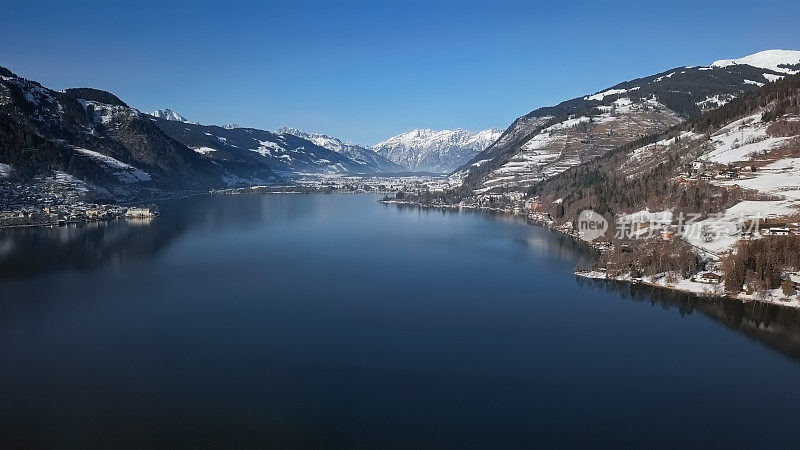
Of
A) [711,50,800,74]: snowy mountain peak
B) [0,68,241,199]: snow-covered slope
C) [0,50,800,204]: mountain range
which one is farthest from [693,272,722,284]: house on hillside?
[711,50,800,74]: snowy mountain peak

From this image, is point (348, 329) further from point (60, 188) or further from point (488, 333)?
point (60, 188)

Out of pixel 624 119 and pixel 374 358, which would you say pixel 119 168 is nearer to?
pixel 624 119

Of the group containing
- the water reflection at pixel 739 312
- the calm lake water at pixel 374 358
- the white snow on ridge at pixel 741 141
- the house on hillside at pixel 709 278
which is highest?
the white snow on ridge at pixel 741 141

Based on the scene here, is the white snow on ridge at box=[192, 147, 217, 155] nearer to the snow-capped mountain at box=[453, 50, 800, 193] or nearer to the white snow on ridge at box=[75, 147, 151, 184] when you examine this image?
the white snow on ridge at box=[75, 147, 151, 184]

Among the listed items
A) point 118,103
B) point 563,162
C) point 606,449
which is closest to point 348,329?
point 606,449

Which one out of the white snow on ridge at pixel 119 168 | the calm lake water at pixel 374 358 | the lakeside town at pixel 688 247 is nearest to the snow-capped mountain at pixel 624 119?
the lakeside town at pixel 688 247

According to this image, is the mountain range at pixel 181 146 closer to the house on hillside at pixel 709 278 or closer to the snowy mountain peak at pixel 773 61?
the snowy mountain peak at pixel 773 61
